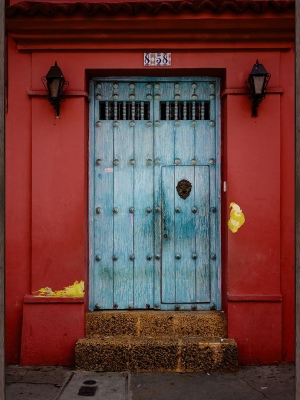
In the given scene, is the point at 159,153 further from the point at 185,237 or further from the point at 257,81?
the point at 257,81

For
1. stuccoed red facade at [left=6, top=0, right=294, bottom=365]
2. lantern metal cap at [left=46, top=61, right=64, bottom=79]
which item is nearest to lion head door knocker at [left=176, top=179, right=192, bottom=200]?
stuccoed red facade at [left=6, top=0, right=294, bottom=365]

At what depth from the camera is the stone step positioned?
13.0 feet

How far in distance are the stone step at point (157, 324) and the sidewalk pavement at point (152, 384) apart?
1.38ft

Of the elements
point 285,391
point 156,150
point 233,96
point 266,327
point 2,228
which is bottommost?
point 285,391

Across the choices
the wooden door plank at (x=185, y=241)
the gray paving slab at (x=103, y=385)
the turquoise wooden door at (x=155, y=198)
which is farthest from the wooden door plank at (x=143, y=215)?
the gray paving slab at (x=103, y=385)

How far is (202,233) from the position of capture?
4168mm

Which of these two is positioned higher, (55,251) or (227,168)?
(227,168)

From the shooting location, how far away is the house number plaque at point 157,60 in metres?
3.97

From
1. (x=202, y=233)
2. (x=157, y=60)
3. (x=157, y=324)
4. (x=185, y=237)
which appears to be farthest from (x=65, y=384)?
(x=157, y=60)

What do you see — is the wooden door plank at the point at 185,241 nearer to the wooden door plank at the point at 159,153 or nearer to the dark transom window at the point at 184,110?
the wooden door plank at the point at 159,153

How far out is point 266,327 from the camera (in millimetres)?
3865

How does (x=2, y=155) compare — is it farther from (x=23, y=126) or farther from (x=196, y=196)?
(x=196, y=196)

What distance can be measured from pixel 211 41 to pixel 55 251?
279 centimetres

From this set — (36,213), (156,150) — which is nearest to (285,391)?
(156,150)
